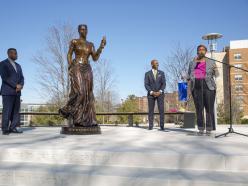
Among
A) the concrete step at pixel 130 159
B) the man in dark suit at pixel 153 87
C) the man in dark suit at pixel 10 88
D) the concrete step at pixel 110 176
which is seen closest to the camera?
the concrete step at pixel 110 176

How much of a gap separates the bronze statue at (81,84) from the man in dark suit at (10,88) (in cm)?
121

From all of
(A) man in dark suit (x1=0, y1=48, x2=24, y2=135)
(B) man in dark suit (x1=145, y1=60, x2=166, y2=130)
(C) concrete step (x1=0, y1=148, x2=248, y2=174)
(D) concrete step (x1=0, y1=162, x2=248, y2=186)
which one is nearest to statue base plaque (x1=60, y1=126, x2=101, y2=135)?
(A) man in dark suit (x1=0, y1=48, x2=24, y2=135)

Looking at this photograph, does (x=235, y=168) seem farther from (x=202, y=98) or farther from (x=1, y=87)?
(x=1, y=87)

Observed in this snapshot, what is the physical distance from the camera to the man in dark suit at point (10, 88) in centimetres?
668

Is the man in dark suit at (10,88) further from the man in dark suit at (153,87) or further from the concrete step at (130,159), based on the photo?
the man in dark suit at (153,87)

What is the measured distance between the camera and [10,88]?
673 centimetres

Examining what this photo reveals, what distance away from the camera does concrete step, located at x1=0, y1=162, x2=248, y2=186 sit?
3.04 metres

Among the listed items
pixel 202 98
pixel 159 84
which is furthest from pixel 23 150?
pixel 159 84

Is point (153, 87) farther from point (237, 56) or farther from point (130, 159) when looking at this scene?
point (237, 56)

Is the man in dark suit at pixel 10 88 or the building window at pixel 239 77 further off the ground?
the building window at pixel 239 77

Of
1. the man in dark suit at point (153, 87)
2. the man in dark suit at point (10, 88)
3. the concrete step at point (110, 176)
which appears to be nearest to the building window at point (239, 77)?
the man in dark suit at point (153, 87)

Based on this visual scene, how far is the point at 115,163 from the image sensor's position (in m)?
3.83

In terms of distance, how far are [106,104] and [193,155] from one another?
2632 centimetres

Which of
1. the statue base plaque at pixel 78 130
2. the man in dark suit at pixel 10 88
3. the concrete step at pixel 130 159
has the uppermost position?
the man in dark suit at pixel 10 88
